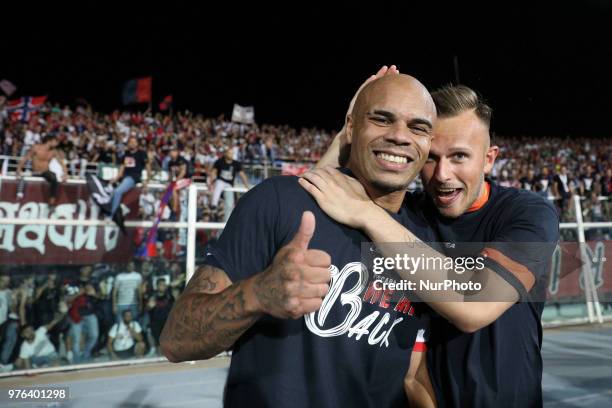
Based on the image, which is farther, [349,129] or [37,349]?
[37,349]

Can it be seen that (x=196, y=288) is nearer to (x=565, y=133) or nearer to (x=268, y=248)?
(x=268, y=248)

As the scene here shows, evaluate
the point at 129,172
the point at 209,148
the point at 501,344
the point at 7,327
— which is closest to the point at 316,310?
the point at 501,344

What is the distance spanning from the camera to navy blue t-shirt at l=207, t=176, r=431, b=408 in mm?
1709

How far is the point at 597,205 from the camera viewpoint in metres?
10.7

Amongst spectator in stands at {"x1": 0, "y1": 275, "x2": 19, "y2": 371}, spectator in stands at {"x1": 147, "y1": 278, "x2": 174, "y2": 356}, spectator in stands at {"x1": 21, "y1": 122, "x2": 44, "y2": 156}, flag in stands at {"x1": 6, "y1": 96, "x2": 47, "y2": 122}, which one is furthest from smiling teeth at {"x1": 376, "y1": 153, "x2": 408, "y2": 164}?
flag in stands at {"x1": 6, "y1": 96, "x2": 47, "y2": 122}

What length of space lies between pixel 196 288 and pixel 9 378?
5.99 metres

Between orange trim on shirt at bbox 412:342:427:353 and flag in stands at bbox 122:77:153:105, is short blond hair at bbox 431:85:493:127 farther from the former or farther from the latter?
flag in stands at bbox 122:77:153:105

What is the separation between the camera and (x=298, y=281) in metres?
1.39

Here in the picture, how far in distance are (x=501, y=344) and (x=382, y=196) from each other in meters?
0.86

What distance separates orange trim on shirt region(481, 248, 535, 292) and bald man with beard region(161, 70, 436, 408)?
0.40m

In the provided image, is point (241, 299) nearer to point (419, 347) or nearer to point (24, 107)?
point (419, 347)

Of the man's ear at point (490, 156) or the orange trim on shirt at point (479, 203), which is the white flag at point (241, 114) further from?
the orange trim on shirt at point (479, 203)

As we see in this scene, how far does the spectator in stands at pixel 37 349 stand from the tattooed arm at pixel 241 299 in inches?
223

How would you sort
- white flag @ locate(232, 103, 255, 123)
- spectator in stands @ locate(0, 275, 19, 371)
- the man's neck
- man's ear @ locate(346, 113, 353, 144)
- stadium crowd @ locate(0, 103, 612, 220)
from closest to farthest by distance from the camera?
the man's neck → man's ear @ locate(346, 113, 353, 144) → spectator in stands @ locate(0, 275, 19, 371) → stadium crowd @ locate(0, 103, 612, 220) → white flag @ locate(232, 103, 255, 123)
